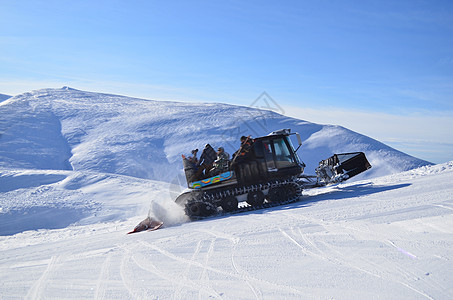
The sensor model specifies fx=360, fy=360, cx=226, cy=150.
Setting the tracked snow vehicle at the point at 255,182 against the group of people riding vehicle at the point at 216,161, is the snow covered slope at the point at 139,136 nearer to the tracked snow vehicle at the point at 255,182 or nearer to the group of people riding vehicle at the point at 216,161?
the group of people riding vehicle at the point at 216,161

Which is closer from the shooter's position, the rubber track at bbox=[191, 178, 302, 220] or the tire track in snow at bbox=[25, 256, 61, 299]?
the tire track in snow at bbox=[25, 256, 61, 299]

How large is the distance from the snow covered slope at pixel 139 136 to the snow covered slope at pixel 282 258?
18.2 meters

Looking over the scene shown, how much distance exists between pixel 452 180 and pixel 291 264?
24.0 ft

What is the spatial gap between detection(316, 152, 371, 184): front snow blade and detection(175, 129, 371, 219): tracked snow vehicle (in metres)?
0.99

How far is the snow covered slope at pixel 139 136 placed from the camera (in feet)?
90.1

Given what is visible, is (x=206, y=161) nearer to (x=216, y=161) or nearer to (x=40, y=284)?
(x=216, y=161)

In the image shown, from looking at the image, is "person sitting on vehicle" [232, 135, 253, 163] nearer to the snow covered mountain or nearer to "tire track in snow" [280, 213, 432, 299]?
the snow covered mountain

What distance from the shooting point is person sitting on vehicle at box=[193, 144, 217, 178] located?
36.4 feet

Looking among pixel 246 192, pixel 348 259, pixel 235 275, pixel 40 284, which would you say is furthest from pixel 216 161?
pixel 348 259

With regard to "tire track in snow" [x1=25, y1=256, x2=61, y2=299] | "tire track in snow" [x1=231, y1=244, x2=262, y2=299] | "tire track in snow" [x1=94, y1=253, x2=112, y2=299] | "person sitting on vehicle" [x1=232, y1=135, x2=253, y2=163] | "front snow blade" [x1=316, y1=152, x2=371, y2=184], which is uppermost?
"person sitting on vehicle" [x1=232, y1=135, x2=253, y2=163]

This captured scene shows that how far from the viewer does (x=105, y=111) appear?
136 feet

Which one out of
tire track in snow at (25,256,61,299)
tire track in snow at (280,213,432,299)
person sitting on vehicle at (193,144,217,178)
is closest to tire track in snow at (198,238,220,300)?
tire track in snow at (280,213,432,299)

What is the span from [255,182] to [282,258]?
5.59m

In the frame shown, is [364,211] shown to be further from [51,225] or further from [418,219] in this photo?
[51,225]
